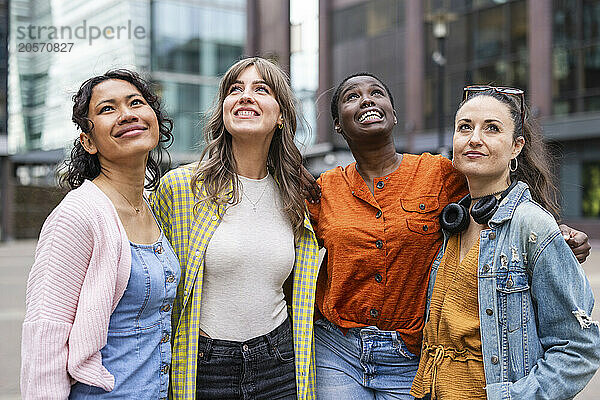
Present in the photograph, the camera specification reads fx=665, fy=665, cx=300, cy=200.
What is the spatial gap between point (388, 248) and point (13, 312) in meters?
8.85

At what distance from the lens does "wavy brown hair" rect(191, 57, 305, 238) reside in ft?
10.6

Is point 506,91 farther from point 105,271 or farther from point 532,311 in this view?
point 105,271

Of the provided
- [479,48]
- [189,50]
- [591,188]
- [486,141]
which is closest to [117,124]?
[486,141]

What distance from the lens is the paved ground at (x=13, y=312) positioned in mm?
6406

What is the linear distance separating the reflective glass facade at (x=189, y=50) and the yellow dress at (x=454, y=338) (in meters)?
30.7

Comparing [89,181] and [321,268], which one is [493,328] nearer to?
[321,268]

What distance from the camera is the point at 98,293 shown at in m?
2.47

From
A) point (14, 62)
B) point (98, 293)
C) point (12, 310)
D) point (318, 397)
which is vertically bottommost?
point (12, 310)

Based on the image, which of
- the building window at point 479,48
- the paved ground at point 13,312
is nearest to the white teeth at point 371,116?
the paved ground at point 13,312

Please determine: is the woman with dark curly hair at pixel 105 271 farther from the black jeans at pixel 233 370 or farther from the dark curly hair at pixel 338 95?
the dark curly hair at pixel 338 95

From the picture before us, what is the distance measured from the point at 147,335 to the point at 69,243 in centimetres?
51

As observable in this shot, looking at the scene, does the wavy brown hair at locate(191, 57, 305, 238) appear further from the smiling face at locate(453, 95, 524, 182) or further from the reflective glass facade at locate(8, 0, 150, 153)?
the reflective glass facade at locate(8, 0, 150, 153)

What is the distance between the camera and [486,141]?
9.26ft

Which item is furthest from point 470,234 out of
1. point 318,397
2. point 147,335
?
point 147,335
